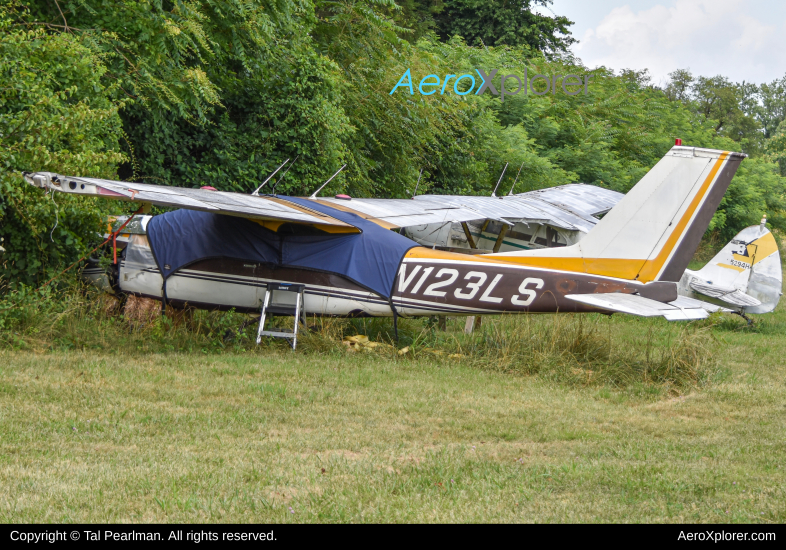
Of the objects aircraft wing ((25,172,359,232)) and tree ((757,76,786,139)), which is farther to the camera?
tree ((757,76,786,139))

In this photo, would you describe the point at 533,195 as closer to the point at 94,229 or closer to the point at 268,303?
the point at 268,303

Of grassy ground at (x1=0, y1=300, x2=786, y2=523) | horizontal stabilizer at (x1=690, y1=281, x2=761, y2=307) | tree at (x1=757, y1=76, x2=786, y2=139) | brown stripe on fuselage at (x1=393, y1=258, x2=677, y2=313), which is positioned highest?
tree at (x1=757, y1=76, x2=786, y2=139)

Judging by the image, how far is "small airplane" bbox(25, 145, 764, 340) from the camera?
28.1 ft

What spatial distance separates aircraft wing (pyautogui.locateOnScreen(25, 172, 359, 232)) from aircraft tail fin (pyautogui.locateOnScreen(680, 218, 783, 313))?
781cm

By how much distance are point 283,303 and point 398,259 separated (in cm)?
Answer: 174

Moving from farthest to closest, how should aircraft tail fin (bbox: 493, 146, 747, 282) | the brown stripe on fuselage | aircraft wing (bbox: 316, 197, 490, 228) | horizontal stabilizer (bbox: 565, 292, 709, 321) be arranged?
aircraft wing (bbox: 316, 197, 490, 228) < the brown stripe on fuselage < aircraft tail fin (bbox: 493, 146, 747, 282) < horizontal stabilizer (bbox: 565, 292, 709, 321)

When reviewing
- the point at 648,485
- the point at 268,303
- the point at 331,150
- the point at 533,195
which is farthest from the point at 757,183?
the point at 648,485

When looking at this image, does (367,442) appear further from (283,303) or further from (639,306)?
(283,303)

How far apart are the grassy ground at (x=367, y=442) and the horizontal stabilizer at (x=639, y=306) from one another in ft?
2.70

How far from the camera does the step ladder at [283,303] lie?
30.8ft
